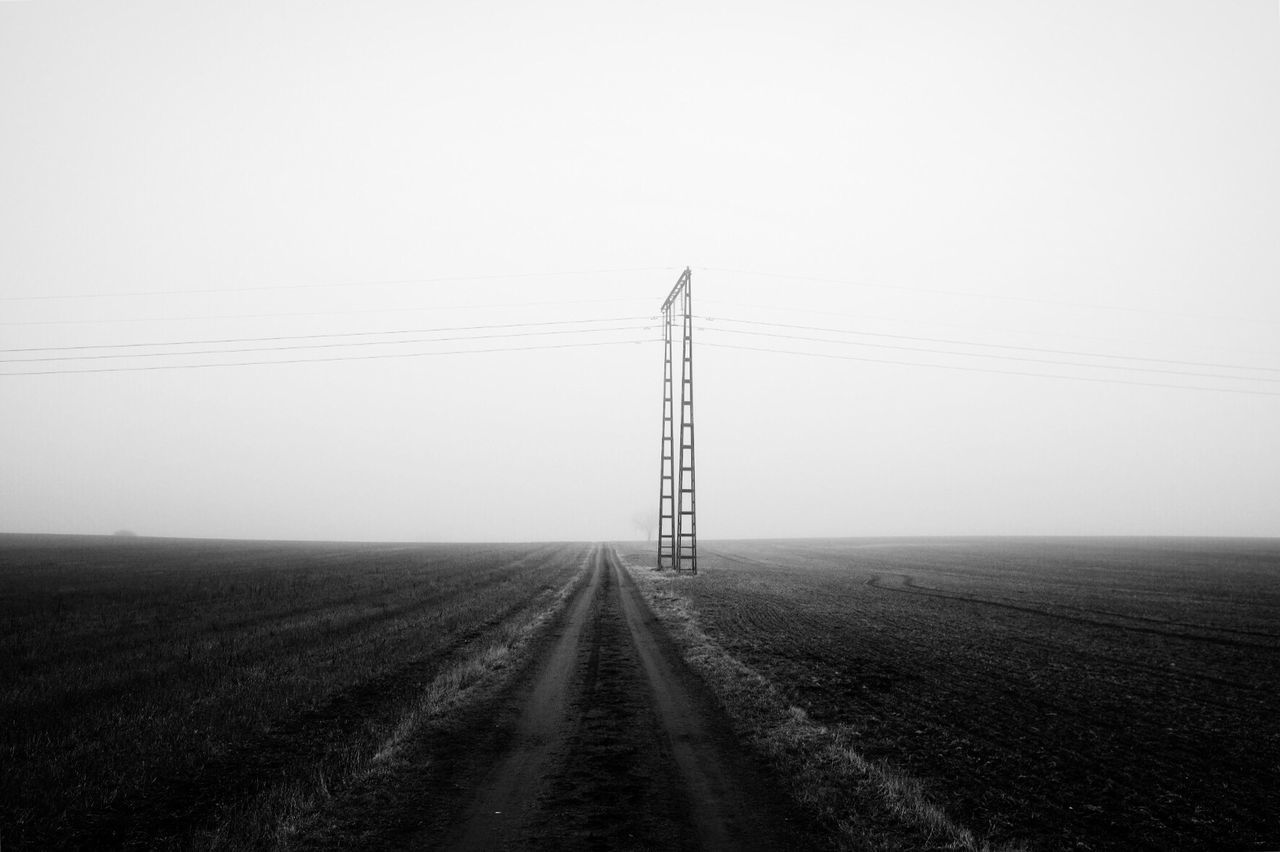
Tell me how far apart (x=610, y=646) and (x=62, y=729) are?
35.6 ft

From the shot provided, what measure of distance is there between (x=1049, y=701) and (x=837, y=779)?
258 inches

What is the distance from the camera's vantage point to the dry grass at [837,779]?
5.98 m

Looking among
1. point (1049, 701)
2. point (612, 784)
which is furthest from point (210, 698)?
point (1049, 701)

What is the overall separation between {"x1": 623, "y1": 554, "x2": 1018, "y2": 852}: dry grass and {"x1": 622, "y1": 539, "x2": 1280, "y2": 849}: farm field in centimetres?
24

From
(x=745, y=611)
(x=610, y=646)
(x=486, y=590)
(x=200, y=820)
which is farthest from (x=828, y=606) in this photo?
(x=200, y=820)

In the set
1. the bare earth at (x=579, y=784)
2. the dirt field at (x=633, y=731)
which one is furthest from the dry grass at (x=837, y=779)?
the bare earth at (x=579, y=784)

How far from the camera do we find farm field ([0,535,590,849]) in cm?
660

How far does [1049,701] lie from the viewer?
1112 centimetres

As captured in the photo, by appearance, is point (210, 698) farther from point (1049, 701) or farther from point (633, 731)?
point (1049, 701)

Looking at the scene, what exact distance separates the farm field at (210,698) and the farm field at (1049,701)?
6.48 meters

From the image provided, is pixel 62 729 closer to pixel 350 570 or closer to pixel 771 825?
pixel 771 825

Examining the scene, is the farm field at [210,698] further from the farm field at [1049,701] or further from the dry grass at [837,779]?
the farm field at [1049,701]

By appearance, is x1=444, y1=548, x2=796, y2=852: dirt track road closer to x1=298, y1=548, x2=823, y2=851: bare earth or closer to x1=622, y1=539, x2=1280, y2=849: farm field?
x1=298, y1=548, x2=823, y2=851: bare earth

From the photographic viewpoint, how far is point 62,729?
926cm
